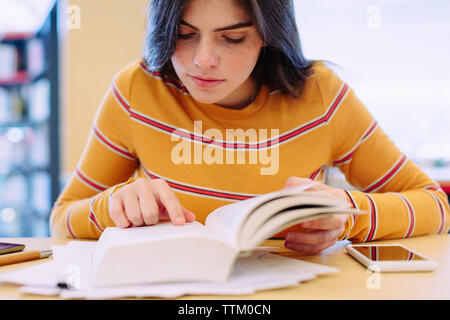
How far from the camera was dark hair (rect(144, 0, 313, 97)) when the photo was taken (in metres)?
0.73

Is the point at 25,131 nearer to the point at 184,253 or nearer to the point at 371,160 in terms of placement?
the point at 371,160

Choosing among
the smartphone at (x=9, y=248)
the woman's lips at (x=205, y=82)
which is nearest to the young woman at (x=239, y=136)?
the woman's lips at (x=205, y=82)

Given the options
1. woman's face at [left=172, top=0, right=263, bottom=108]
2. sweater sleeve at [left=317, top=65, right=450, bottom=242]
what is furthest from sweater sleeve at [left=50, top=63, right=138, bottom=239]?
sweater sleeve at [left=317, top=65, right=450, bottom=242]

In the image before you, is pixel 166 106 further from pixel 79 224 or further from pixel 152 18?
pixel 79 224

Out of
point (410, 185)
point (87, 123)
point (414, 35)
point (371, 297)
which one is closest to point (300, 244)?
point (371, 297)

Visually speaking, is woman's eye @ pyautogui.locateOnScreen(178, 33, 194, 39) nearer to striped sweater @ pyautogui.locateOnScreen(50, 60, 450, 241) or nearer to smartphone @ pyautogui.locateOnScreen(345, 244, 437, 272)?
striped sweater @ pyautogui.locateOnScreen(50, 60, 450, 241)

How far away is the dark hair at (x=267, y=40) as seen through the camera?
727 millimetres

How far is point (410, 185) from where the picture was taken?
2.92 ft

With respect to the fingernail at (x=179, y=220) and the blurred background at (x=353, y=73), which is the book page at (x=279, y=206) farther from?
the blurred background at (x=353, y=73)

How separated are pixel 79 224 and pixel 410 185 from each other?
2.22 ft

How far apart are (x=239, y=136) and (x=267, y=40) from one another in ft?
0.75

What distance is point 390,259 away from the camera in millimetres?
541

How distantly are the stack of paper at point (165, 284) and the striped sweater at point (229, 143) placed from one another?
35 centimetres

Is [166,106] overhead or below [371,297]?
overhead
